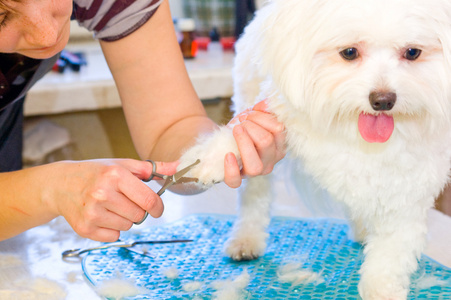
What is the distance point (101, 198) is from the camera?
2.59 ft

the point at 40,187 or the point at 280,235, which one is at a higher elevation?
the point at 40,187

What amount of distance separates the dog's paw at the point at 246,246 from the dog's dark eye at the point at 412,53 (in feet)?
1.54

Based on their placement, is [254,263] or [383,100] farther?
[254,263]

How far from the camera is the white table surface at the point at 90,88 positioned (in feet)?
6.50

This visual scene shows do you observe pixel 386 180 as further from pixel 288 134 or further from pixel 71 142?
pixel 71 142

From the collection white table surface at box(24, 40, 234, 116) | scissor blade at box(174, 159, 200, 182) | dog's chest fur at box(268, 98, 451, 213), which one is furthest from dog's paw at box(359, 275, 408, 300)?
white table surface at box(24, 40, 234, 116)

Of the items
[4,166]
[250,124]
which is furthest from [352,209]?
[4,166]

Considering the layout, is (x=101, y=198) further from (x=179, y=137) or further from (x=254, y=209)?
(x=254, y=209)

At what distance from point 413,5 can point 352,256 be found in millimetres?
502

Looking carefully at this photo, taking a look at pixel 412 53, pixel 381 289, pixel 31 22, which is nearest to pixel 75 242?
pixel 31 22

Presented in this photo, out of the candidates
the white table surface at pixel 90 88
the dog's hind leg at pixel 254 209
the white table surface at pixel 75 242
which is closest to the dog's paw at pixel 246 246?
the dog's hind leg at pixel 254 209

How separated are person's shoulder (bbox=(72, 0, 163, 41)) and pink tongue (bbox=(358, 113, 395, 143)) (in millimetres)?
479

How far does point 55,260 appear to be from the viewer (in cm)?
103

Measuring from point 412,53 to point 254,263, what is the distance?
0.48 m
